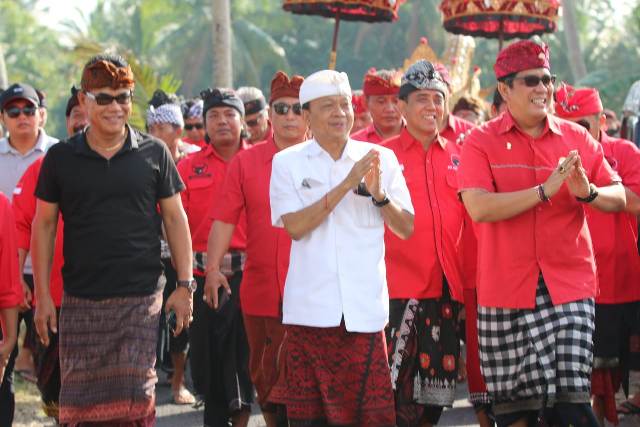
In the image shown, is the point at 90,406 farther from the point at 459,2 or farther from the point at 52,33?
the point at 52,33

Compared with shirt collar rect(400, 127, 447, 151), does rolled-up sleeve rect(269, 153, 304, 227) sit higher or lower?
lower

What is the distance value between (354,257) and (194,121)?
6.28 metres

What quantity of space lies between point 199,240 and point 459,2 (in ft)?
18.6

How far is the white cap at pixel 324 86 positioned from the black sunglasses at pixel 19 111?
12.4 feet

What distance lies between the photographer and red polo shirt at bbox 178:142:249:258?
856 centimetres

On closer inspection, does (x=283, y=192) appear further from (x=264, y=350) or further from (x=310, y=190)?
(x=264, y=350)

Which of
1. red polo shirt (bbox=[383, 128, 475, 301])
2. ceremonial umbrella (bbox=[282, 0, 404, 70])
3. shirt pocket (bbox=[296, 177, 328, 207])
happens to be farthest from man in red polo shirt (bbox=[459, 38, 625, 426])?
ceremonial umbrella (bbox=[282, 0, 404, 70])

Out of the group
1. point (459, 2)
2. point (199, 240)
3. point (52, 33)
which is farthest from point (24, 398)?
point (52, 33)

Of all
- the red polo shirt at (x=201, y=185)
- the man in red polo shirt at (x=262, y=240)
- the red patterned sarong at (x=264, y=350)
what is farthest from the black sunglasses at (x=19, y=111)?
the red patterned sarong at (x=264, y=350)

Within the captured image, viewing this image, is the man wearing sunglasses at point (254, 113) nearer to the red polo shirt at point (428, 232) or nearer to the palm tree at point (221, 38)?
the red polo shirt at point (428, 232)

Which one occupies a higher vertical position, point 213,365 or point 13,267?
point 13,267

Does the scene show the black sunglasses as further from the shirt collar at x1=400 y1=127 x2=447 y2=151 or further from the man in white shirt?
the man in white shirt

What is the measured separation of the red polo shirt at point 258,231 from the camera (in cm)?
734

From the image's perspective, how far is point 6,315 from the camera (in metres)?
6.39
